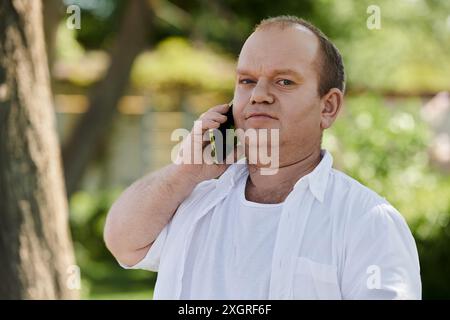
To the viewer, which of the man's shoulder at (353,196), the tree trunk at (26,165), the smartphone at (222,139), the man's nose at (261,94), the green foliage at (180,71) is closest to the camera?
the man's shoulder at (353,196)

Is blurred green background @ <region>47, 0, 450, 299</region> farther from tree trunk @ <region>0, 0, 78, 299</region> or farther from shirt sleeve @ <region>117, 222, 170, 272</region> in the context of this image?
shirt sleeve @ <region>117, 222, 170, 272</region>

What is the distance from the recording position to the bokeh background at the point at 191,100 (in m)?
8.81

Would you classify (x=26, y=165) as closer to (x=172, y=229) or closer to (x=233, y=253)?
(x=172, y=229)

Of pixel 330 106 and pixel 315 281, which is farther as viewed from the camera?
pixel 330 106

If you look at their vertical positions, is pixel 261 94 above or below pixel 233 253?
above

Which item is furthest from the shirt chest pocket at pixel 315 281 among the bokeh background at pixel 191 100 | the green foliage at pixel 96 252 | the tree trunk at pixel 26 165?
the green foliage at pixel 96 252

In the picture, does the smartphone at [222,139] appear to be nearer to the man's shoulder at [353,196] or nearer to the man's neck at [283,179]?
the man's neck at [283,179]

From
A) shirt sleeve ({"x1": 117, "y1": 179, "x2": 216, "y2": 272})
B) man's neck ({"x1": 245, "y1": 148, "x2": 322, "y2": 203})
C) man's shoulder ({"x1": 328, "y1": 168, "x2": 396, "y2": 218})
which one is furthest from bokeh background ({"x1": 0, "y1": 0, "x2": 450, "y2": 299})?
man's shoulder ({"x1": 328, "y1": 168, "x2": 396, "y2": 218})

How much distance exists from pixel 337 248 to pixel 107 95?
338 inches

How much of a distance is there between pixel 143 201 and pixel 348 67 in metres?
14.7

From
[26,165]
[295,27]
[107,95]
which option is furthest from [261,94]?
[107,95]

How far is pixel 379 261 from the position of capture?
90.3 inches

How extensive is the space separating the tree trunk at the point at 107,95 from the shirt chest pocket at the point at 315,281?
8046mm
